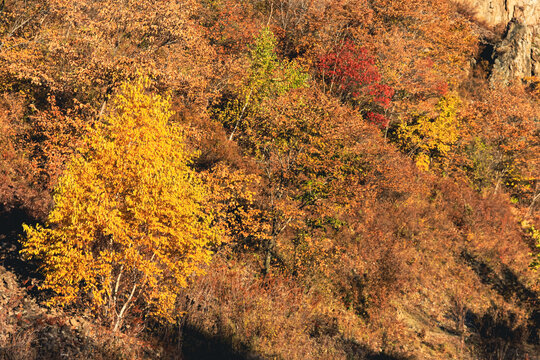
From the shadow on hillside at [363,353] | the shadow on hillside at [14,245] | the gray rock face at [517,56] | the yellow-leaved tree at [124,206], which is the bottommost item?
the shadow on hillside at [14,245]

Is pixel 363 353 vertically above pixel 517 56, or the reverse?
pixel 517 56

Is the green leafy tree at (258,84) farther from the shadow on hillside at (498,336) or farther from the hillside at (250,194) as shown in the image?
the shadow on hillside at (498,336)

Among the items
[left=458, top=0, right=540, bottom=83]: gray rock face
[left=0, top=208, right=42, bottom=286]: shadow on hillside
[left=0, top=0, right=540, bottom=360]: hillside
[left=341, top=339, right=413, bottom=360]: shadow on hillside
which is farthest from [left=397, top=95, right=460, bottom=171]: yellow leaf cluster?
[left=0, top=208, right=42, bottom=286]: shadow on hillside

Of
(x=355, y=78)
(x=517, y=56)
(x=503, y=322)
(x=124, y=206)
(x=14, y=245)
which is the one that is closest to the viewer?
(x=124, y=206)

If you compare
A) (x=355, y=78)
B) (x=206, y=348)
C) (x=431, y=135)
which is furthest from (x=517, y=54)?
(x=206, y=348)

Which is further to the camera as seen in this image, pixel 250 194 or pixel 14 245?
pixel 250 194

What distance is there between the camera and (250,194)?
50.9ft

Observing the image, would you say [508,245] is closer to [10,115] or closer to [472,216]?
[472,216]

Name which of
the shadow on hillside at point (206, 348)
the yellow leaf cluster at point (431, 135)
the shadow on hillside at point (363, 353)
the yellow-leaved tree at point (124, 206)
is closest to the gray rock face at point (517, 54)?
the yellow leaf cluster at point (431, 135)

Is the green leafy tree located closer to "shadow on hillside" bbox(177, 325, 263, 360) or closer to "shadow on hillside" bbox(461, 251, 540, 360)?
"shadow on hillside" bbox(177, 325, 263, 360)

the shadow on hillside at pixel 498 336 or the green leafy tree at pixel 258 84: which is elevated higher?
the green leafy tree at pixel 258 84

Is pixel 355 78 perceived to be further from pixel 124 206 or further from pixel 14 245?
pixel 14 245

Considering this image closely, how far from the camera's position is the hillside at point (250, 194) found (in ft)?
32.9

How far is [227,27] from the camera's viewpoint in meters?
32.9
